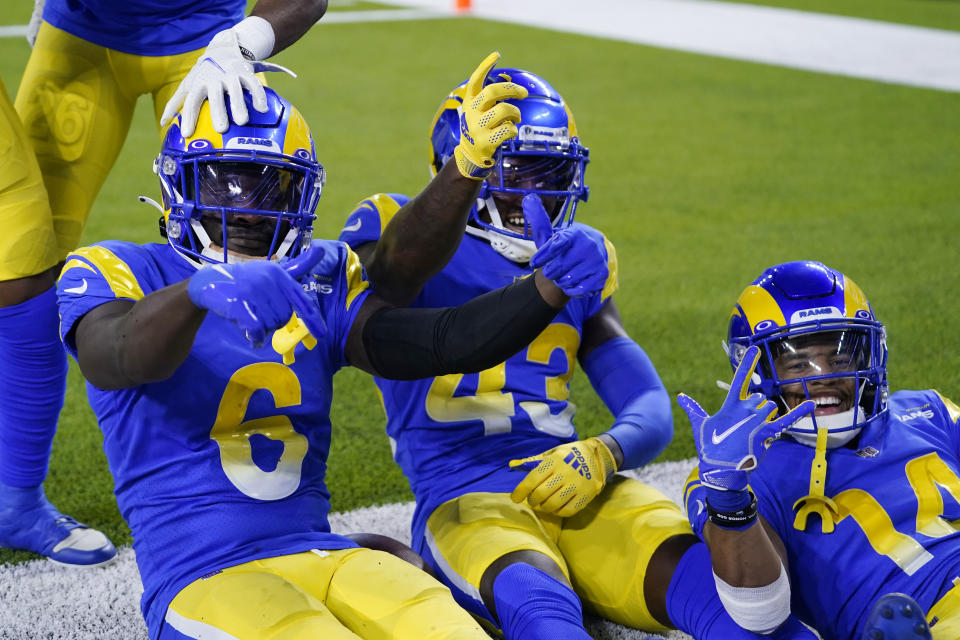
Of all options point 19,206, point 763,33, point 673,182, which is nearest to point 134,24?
point 19,206

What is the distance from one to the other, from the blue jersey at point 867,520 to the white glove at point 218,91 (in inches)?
45.4

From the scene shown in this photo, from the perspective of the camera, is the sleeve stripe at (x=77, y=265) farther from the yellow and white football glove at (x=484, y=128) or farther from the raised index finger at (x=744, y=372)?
the raised index finger at (x=744, y=372)

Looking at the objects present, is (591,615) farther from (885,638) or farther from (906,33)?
(906,33)

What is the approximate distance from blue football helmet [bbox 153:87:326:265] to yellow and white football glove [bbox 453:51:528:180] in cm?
31

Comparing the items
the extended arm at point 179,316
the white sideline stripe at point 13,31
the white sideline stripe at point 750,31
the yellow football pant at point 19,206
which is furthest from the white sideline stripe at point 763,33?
the extended arm at point 179,316

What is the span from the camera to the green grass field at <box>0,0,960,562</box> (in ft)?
12.7

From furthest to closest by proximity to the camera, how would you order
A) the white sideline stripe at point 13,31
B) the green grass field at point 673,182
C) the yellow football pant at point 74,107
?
the white sideline stripe at point 13,31 < the green grass field at point 673,182 < the yellow football pant at point 74,107

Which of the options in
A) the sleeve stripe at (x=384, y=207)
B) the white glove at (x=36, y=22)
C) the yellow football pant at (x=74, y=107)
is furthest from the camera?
the white glove at (x=36, y=22)

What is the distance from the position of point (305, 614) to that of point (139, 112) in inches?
256

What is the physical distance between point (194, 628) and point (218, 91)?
3.23 ft

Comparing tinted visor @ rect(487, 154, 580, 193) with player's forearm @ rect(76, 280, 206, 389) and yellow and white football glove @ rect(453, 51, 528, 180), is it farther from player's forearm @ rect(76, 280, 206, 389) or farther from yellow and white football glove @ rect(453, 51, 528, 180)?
player's forearm @ rect(76, 280, 206, 389)

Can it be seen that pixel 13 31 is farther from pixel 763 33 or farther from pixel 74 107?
pixel 74 107

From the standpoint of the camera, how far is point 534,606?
2215 millimetres

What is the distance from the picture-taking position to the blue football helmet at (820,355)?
2.40 meters
